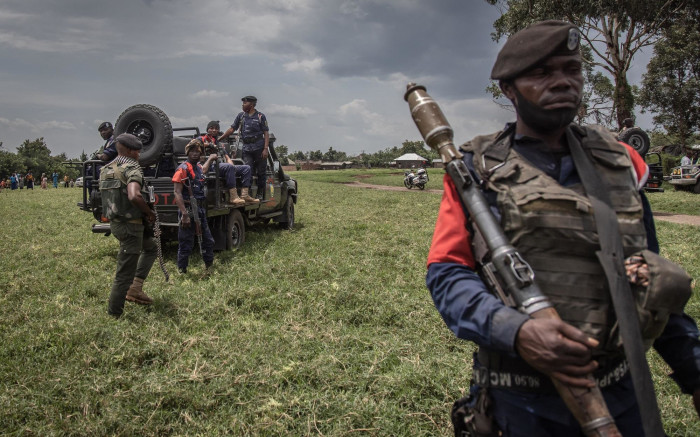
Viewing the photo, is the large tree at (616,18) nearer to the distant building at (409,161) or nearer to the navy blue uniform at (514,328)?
the navy blue uniform at (514,328)

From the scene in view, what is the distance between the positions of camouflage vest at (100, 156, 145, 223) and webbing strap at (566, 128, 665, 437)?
5007 millimetres

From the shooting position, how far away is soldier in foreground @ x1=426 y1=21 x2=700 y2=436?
1.43 m

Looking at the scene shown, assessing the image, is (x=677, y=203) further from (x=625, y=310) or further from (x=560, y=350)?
(x=560, y=350)

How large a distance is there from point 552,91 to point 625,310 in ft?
2.28

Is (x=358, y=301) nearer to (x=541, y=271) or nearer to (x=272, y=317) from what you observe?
(x=272, y=317)

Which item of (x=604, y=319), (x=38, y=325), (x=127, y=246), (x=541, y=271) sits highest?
(x=541, y=271)

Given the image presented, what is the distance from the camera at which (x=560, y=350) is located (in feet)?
4.33

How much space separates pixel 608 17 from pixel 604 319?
23146 millimetres

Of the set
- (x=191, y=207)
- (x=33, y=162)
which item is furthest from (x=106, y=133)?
(x=33, y=162)

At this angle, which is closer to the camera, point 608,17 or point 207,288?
point 207,288

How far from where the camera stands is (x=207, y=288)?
629 cm

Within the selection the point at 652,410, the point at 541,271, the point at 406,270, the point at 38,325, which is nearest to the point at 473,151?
the point at 541,271

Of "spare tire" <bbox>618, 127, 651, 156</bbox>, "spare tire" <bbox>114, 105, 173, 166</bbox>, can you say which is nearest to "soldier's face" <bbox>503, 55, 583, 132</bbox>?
"spare tire" <bbox>114, 105, 173, 166</bbox>

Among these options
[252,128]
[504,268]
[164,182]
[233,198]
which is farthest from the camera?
[252,128]
